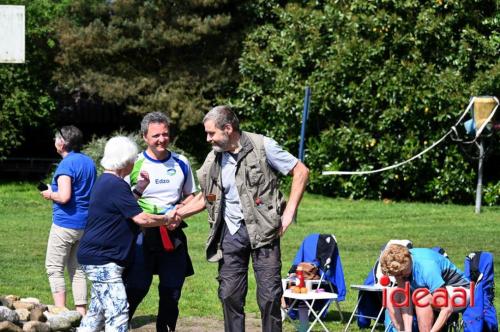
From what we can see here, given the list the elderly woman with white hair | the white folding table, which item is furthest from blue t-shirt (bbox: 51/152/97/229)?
the white folding table

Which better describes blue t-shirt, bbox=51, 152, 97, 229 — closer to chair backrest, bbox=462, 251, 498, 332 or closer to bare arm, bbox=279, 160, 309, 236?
bare arm, bbox=279, 160, 309, 236

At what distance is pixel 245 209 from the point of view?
7094 mm

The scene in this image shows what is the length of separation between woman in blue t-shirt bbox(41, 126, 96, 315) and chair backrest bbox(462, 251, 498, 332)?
3.17 m

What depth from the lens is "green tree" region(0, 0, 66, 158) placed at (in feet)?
84.5

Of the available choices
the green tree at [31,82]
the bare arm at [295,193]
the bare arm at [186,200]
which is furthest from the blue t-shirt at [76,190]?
the green tree at [31,82]

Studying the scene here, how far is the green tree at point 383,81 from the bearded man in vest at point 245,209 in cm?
1586

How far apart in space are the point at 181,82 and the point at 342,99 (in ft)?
13.9

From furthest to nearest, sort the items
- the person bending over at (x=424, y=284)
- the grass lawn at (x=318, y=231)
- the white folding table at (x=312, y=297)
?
1. the grass lawn at (x=318, y=231)
2. the white folding table at (x=312, y=297)
3. the person bending over at (x=424, y=284)

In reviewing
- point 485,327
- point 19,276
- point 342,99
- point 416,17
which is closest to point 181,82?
point 342,99

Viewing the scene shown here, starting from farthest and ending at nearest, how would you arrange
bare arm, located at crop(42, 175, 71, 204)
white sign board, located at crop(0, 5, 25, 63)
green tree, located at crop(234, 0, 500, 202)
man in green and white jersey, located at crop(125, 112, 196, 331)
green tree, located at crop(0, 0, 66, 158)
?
green tree, located at crop(0, 0, 66, 158) < green tree, located at crop(234, 0, 500, 202) < bare arm, located at crop(42, 175, 71, 204) < man in green and white jersey, located at crop(125, 112, 196, 331) < white sign board, located at crop(0, 5, 25, 63)

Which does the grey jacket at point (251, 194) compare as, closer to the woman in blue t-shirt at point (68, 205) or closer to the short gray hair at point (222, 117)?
the short gray hair at point (222, 117)

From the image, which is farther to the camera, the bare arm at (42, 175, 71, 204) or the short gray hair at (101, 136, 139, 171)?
the bare arm at (42, 175, 71, 204)

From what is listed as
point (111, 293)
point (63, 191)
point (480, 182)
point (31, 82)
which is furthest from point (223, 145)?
point (31, 82)

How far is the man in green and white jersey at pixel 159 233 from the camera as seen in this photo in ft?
25.2
